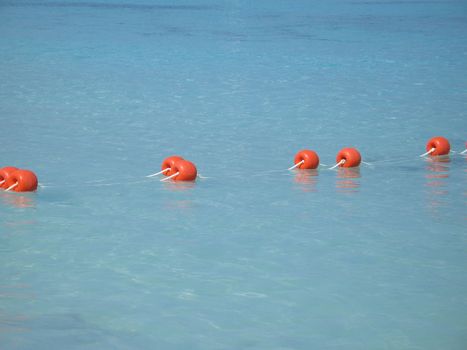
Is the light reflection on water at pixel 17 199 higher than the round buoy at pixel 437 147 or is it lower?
lower

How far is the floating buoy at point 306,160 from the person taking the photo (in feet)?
42.1

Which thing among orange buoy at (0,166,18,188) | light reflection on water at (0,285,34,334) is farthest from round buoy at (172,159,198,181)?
light reflection on water at (0,285,34,334)

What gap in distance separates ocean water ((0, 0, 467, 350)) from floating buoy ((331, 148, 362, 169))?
0.16 meters

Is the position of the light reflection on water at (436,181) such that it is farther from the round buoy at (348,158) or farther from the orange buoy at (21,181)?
the orange buoy at (21,181)

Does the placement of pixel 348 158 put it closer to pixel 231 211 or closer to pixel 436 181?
pixel 436 181

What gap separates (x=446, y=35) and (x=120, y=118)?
21.9 m

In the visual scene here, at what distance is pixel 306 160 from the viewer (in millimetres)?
12859

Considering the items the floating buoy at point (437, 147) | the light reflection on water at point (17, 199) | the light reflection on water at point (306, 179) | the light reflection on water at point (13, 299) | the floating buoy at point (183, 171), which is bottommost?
the light reflection on water at point (13, 299)

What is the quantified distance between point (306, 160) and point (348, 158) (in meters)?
0.61

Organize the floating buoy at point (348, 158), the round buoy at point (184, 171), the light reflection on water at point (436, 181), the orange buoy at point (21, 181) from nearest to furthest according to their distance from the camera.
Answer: the orange buoy at point (21, 181)
the light reflection on water at point (436, 181)
the round buoy at point (184, 171)
the floating buoy at point (348, 158)

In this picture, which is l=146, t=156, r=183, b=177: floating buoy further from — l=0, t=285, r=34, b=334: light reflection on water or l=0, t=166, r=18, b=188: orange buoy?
l=0, t=285, r=34, b=334: light reflection on water

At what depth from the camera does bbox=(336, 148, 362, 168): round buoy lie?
13062 millimetres

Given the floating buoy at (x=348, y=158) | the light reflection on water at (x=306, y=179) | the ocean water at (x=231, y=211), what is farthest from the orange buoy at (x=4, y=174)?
the floating buoy at (x=348, y=158)

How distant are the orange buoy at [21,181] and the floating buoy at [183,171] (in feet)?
5.64
